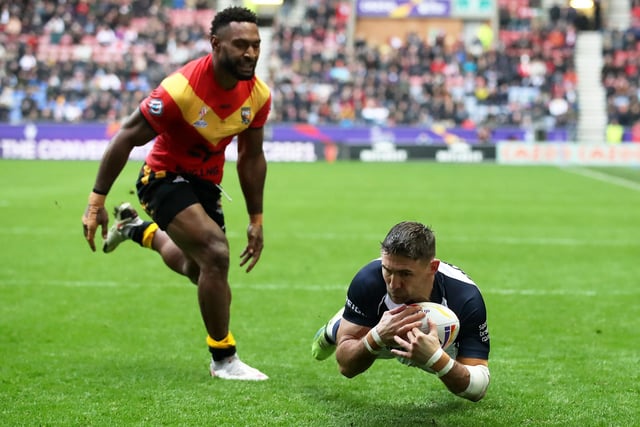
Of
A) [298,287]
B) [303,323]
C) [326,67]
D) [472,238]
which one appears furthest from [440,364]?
[326,67]

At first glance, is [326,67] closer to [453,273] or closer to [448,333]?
[453,273]

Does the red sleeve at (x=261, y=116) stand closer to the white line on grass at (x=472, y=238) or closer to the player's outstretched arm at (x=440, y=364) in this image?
the player's outstretched arm at (x=440, y=364)

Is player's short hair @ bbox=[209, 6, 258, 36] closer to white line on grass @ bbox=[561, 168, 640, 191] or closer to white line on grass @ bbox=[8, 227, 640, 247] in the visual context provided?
white line on grass @ bbox=[8, 227, 640, 247]

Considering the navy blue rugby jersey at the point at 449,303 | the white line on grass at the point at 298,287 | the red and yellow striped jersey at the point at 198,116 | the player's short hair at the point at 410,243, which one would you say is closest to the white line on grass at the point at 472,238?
the white line on grass at the point at 298,287

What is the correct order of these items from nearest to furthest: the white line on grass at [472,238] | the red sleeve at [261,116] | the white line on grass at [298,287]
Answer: the red sleeve at [261,116], the white line on grass at [298,287], the white line on grass at [472,238]

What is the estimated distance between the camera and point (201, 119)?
19.4ft

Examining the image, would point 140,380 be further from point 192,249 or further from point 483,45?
point 483,45

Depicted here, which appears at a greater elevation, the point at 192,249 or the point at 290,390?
the point at 192,249

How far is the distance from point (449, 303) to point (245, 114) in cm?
202

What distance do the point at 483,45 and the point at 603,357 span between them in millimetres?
33730

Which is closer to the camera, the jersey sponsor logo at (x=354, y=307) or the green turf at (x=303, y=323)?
the jersey sponsor logo at (x=354, y=307)

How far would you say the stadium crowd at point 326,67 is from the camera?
110ft

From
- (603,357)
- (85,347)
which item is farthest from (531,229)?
(85,347)

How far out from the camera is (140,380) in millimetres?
5754
